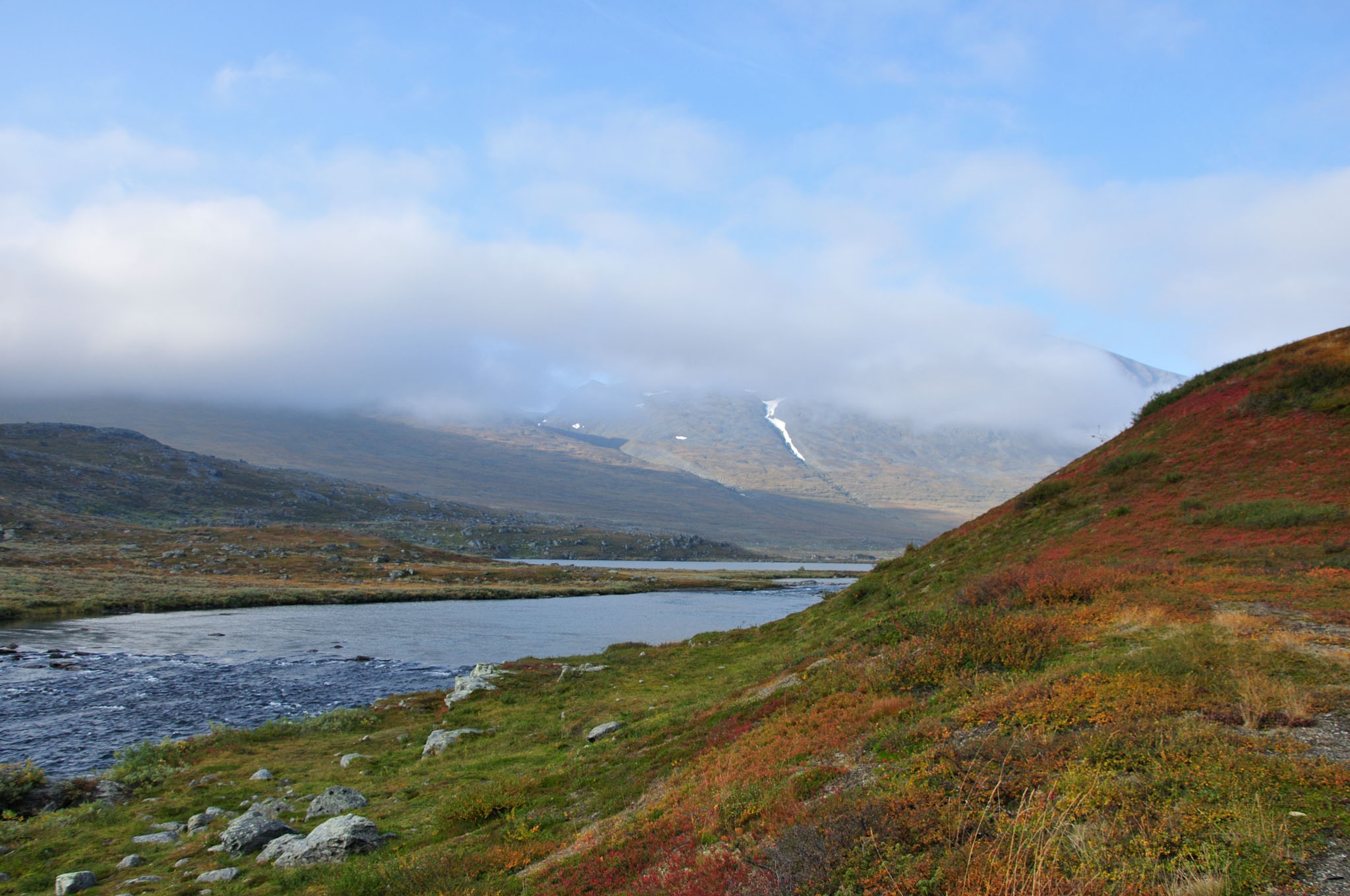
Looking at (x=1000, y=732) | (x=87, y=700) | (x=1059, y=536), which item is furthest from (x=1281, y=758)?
(x=87, y=700)

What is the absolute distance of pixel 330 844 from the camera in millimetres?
14711

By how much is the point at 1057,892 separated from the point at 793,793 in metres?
5.17

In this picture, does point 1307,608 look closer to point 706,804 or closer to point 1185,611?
point 1185,611

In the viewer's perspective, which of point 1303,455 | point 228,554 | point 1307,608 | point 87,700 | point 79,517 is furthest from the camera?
point 79,517

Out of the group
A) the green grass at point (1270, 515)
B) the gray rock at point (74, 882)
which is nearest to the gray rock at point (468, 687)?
the gray rock at point (74, 882)

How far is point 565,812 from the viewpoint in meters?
15.5

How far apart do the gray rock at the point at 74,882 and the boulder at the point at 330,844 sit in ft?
10.1

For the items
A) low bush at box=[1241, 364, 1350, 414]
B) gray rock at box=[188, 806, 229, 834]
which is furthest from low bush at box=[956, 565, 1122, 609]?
gray rock at box=[188, 806, 229, 834]

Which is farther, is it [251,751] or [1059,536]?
[1059,536]

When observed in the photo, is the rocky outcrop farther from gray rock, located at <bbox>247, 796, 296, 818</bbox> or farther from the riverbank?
the riverbank

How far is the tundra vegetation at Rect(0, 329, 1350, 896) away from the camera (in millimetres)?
8117

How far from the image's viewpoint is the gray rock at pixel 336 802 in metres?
18.1

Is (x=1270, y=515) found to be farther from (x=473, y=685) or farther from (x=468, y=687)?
(x=468, y=687)

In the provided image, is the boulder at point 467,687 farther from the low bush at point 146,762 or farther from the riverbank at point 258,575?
the riverbank at point 258,575
